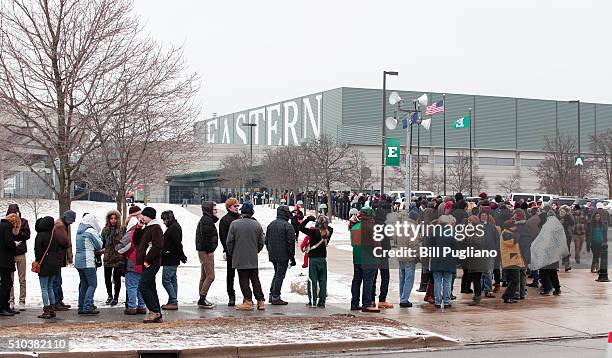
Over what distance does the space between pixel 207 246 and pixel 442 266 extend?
4.65 m

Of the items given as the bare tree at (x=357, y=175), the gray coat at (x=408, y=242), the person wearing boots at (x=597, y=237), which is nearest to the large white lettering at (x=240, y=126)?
the bare tree at (x=357, y=175)

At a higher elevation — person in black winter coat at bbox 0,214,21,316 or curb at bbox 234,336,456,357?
person in black winter coat at bbox 0,214,21,316

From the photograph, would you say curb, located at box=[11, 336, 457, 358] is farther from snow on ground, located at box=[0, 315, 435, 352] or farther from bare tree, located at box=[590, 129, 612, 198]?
bare tree, located at box=[590, 129, 612, 198]

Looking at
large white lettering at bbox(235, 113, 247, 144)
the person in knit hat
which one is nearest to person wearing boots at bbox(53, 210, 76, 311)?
the person in knit hat

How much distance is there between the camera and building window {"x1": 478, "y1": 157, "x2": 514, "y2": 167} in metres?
95.3

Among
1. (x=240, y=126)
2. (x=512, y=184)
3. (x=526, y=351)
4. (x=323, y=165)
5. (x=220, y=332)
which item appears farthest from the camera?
A: (x=240, y=126)

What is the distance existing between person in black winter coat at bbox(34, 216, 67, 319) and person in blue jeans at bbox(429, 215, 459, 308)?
23.6 feet

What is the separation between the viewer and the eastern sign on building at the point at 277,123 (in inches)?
3750

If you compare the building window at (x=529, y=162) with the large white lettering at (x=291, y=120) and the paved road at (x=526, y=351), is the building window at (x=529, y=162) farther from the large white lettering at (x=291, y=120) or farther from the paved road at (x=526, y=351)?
the paved road at (x=526, y=351)

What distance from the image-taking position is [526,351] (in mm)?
11938

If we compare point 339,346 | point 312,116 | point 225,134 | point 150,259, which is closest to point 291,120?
point 312,116

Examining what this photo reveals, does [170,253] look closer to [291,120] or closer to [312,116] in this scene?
[312,116]

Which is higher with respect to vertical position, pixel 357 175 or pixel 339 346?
pixel 357 175

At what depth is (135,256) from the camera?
13.7m
